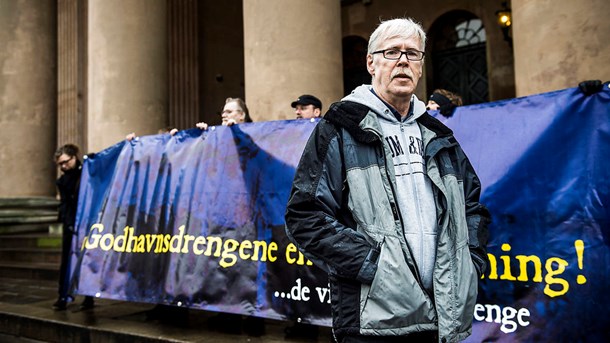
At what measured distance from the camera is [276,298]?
15.4ft

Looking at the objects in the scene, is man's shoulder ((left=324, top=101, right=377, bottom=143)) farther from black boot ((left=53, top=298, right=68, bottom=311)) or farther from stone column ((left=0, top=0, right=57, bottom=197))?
stone column ((left=0, top=0, right=57, bottom=197))

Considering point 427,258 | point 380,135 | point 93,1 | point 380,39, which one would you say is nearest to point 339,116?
point 380,135

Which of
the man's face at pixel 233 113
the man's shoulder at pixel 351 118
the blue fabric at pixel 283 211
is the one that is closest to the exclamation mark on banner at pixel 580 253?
the blue fabric at pixel 283 211

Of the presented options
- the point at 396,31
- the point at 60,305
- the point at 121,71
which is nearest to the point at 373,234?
the point at 396,31

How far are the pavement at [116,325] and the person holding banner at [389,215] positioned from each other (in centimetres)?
289

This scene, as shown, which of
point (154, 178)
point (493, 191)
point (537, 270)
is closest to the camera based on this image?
point (537, 270)

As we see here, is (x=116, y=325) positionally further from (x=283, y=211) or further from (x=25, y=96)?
(x=25, y=96)

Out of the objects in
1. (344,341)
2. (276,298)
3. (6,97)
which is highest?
(6,97)

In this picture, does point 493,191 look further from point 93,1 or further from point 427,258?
point 93,1

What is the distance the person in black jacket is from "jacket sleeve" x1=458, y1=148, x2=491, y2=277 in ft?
17.8

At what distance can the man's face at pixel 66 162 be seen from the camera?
674cm

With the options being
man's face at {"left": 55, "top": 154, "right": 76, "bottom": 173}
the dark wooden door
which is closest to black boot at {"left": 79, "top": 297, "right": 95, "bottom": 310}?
man's face at {"left": 55, "top": 154, "right": 76, "bottom": 173}

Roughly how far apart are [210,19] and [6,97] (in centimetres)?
579

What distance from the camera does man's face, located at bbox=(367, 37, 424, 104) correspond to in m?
2.19
